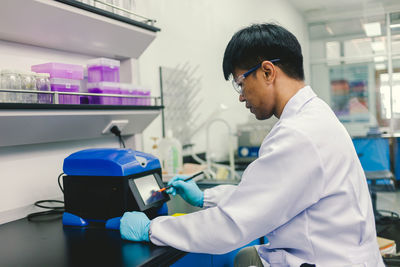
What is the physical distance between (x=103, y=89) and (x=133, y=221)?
0.71 meters

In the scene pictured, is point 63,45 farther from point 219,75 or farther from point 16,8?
point 219,75

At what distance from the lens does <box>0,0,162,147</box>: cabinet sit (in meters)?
1.30

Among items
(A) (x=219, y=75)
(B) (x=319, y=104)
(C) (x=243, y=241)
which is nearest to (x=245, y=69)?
(B) (x=319, y=104)

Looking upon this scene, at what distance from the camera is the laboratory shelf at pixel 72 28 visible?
1.31m

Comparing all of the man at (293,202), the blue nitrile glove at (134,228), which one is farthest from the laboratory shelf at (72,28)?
the blue nitrile glove at (134,228)

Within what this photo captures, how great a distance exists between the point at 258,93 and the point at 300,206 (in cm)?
41

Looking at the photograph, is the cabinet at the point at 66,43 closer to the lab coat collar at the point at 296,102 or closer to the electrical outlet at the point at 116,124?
the electrical outlet at the point at 116,124

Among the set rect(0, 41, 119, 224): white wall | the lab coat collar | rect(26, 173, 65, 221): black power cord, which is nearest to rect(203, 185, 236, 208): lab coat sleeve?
the lab coat collar

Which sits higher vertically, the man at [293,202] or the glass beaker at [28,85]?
the glass beaker at [28,85]

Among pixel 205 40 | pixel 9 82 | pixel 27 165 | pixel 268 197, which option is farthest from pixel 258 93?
pixel 205 40

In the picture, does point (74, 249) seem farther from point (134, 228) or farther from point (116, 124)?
point (116, 124)

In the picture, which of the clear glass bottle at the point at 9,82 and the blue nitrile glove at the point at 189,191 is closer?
the clear glass bottle at the point at 9,82

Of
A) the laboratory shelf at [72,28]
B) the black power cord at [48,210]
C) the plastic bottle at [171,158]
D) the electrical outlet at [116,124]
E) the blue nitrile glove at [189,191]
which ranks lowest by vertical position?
the black power cord at [48,210]

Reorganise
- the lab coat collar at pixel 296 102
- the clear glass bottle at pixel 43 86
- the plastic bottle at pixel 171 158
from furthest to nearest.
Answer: the plastic bottle at pixel 171 158 → the clear glass bottle at pixel 43 86 → the lab coat collar at pixel 296 102
